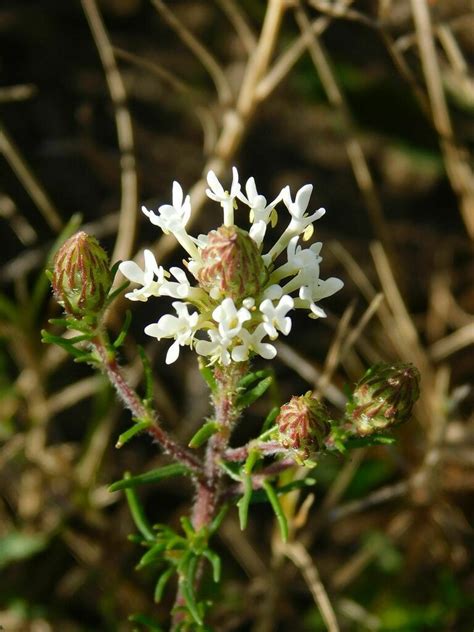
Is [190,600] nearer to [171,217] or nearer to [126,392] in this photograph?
[126,392]

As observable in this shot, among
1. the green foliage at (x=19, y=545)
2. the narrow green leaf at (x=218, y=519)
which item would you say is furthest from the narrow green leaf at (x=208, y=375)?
the green foliage at (x=19, y=545)

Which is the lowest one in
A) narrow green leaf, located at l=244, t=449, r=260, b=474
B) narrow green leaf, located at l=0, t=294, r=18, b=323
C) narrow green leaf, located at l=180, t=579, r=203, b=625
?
narrow green leaf, located at l=180, t=579, r=203, b=625

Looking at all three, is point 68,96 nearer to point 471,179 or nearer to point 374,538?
point 471,179

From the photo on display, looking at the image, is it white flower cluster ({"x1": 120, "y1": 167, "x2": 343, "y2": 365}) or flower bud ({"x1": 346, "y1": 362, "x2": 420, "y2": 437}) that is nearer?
white flower cluster ({"x1": 120, "y1": 167, "x2": 343, "y2": 365})

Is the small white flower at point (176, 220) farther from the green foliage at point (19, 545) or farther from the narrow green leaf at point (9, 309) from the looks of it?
the green foliage at point (19, 545)

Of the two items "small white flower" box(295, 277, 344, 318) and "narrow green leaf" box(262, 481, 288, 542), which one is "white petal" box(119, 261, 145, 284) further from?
"narrow green leaf" box(262, 481, 288, 542)

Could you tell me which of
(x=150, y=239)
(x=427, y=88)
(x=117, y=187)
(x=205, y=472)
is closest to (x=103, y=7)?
(x=117, y=187)

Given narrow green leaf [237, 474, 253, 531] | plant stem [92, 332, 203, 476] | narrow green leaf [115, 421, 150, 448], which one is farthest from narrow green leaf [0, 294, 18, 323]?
narrow green leaf [237, 474, 253, 531]
